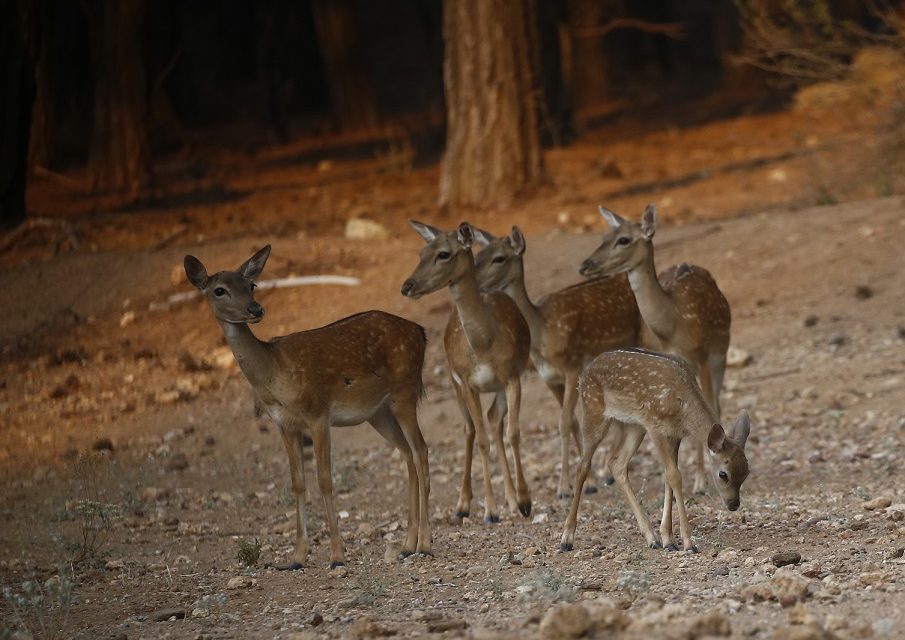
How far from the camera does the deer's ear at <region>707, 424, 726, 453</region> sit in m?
8.31

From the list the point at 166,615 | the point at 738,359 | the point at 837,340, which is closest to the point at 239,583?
the point at 166,615

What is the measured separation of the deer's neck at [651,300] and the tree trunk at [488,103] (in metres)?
8.11

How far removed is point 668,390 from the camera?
8.59 meters

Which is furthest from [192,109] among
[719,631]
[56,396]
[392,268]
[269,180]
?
[719,631]

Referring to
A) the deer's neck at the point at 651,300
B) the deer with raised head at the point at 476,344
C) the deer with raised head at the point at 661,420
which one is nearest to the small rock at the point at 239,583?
the deer with raised head at the point at 661,420

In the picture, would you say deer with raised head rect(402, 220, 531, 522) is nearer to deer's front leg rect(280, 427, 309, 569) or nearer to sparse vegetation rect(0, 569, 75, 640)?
deer's front leg rect(280, 427, 309, 569)

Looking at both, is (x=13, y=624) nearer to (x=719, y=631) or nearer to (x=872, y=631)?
(x=719, y=631)

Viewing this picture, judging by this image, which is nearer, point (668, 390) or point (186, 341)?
point (668, 390)

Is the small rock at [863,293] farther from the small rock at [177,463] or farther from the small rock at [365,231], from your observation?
the small rock at [177,463]

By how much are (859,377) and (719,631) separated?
6.81 m

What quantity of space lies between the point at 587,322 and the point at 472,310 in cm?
117

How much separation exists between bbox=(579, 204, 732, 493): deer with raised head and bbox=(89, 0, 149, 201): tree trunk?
36.9 feet

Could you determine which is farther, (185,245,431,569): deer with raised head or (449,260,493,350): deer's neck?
(449,260,493,350): deer's neck

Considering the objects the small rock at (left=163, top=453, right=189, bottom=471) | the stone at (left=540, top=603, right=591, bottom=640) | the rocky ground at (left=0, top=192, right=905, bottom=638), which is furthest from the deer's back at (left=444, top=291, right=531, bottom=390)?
the stone at (left=540, top=603, right=591, bottom=640)
